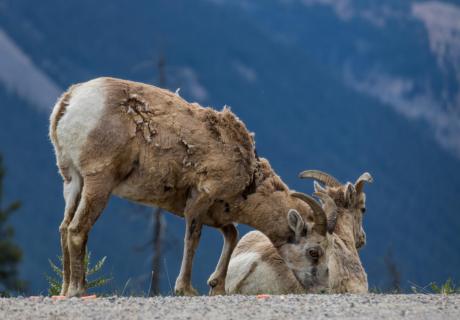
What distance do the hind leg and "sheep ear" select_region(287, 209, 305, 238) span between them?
2.43 metres

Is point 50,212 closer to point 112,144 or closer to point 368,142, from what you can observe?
point 368,142

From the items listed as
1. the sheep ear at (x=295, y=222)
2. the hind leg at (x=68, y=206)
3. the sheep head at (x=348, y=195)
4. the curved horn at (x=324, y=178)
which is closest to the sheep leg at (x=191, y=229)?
the sheep ear at (x=295, y=222)

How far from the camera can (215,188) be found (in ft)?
35.4

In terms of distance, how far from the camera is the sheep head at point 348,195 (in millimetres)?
12102

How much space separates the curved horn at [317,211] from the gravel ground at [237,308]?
231cm

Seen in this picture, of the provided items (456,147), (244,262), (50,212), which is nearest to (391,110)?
(456,147)

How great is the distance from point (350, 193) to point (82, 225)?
3.64 m

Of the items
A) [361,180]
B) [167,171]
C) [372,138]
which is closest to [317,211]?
[361,180]

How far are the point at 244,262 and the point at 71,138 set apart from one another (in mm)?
2835

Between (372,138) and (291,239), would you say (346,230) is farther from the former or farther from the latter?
(372,138)

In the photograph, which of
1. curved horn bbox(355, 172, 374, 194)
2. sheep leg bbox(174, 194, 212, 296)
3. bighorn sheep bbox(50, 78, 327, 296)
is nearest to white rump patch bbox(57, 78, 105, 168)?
bighorn sheep bbox(50, 78, 327, 296)

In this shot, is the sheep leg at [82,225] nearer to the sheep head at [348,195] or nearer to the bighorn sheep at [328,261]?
the bighorn sheep at [328,261]

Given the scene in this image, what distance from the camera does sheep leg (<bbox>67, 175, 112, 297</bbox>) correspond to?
997 centimetres

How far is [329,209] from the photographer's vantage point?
37.6 feet
